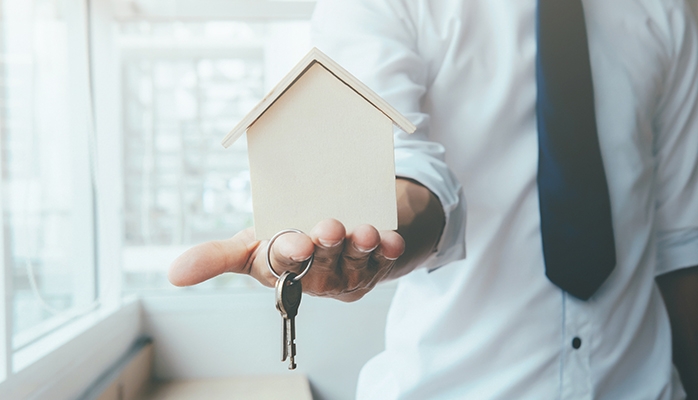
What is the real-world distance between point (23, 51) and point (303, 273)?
115cm

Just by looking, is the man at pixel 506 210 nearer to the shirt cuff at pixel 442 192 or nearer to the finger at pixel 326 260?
the shirt cuff at pixel 442 192

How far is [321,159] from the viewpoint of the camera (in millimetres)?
593

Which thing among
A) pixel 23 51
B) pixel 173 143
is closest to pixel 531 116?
pixel 23 51

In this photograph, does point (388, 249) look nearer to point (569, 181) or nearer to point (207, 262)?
point (207, 262)

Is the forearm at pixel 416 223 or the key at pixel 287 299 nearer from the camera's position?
the key at pixel 287 299

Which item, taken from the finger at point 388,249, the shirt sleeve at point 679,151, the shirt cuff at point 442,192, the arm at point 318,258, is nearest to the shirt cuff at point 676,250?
the shirt sleeve at point 679,151

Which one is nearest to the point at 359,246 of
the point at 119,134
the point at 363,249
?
the point at 363,249

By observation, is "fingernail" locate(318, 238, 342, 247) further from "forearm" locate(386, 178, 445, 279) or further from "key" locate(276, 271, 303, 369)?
"forearm" locate(386, 178, 445, 279)

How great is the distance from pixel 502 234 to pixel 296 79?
58cm

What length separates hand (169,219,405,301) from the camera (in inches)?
19.2

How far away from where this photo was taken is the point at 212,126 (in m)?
2.20

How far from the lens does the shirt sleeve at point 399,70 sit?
79cm

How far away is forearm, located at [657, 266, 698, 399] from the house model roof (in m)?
0.93

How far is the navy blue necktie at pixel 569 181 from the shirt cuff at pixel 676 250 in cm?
27
